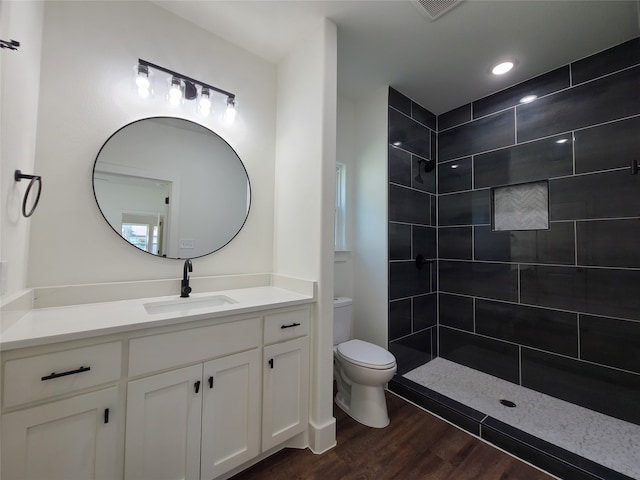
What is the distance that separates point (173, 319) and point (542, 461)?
2075 millimetres

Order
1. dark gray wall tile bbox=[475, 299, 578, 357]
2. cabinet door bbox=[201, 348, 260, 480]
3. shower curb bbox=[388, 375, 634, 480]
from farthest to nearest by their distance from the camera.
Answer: dark gray wall tile bbox=[475, 299, 578, 357], shower curb bbox=[388, 375, 634, 480], cabinet door bbox=[201, 348, 260, 480]

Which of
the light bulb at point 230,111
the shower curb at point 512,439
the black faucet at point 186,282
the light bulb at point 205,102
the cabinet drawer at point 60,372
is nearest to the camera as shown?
Result: the cabinet drawer at point 60,372

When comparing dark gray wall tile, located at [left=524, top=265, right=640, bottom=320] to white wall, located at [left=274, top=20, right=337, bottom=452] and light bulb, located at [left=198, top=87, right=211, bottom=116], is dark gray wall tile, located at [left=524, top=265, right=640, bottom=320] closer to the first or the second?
white wall, located at [left=274, top=20, right=337, bottom=452]

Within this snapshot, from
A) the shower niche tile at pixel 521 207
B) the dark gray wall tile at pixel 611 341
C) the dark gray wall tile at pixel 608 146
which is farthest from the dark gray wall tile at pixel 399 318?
the dark gray wall tile at pixel 608 146

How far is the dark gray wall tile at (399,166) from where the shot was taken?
233cm

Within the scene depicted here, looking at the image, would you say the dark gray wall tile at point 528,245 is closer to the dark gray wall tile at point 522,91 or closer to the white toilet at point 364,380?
the dark gray wall tile at point 522,91

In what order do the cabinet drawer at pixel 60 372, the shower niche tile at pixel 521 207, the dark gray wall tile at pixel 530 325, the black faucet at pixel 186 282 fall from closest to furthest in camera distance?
the cabinet drawer at pixel 60 372 < the black faucet at pixel 186 282 < the dark gray wall tile at pixel 530 325 < the shower niche tile at pixel 521 207

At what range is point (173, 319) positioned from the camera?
→ 1.12 metres

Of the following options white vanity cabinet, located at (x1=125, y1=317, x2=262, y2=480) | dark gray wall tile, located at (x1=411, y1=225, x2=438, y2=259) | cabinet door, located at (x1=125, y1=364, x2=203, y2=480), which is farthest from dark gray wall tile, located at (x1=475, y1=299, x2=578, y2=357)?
cabinet door, located at (x1=125, y1=364, x2=203, y2=480)

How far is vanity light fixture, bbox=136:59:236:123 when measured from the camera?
147 centimetres

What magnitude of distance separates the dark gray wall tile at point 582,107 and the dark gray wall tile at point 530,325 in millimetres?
1438

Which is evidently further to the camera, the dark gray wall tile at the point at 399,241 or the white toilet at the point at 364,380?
the dark gray wall tile at the point at 399,241

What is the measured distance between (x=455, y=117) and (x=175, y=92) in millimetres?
2524

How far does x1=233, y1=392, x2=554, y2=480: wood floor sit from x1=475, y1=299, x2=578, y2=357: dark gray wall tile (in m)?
0.98
